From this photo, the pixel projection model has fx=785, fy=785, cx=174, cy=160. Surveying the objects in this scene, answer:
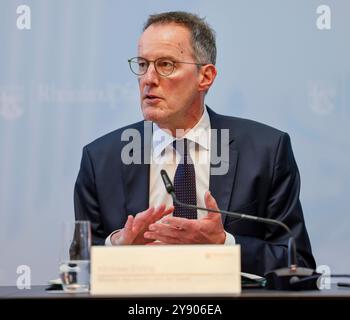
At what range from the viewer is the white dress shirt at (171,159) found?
10.5ft

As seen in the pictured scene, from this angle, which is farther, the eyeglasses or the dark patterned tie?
the eyeglasses

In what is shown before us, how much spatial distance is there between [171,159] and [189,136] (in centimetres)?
13

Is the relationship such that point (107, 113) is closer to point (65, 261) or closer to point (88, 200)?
point (88, 200)

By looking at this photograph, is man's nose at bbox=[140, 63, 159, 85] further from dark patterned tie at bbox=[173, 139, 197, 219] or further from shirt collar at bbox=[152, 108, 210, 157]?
dark patterned tie at bbox=[173, 139, 197, 219]

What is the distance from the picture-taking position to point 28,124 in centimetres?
346

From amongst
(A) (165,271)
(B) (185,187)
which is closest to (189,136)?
(B) (185,187)

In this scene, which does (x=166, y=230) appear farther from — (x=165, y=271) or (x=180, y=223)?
(x=165, y=271)

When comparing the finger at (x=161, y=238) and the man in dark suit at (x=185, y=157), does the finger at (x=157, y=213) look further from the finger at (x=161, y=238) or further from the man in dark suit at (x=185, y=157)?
the man in dark suit at (x=185, y=157)

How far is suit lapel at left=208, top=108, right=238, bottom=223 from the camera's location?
3125 mm

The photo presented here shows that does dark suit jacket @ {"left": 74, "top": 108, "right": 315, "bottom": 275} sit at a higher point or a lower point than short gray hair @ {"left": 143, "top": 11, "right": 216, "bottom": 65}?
lower

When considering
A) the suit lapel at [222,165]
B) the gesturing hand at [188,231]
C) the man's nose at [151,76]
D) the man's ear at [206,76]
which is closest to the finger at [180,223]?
the gesturing hand at [188,231]

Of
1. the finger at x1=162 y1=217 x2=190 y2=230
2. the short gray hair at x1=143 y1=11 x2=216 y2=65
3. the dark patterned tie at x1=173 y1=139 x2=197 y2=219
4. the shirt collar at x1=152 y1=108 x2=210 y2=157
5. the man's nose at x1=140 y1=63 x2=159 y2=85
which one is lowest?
the finger at x1=162 y1=217 x2=190 y2=230

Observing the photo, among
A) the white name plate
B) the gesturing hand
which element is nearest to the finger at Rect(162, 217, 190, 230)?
the gesturing hand
